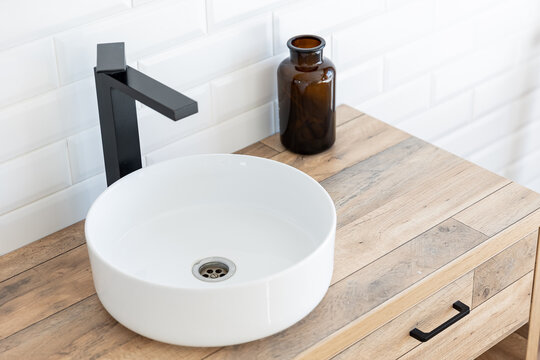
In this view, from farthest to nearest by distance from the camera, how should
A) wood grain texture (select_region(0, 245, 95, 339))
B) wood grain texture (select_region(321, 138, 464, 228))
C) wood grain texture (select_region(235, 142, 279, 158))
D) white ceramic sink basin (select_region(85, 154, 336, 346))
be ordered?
wood grain texture (select_region(235, 142, 279, 158)) < wood grain texture (select_region(321, 138, 464, 228)) < wood grain texture (select_region(0, 245, 95, 339)) < white ceramic sink basin (select_region(85, 154, 336, 346))

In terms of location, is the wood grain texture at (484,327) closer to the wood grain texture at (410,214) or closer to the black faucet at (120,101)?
the wood grain texture at (410,214)

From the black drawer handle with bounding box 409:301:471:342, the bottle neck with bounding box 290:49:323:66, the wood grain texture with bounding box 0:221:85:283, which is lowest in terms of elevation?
the black drawer handle with bounding box 409:301:471:342

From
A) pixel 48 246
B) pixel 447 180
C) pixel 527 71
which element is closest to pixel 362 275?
pixel 447 180

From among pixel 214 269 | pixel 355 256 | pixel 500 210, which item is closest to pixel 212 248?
pixel 214 269

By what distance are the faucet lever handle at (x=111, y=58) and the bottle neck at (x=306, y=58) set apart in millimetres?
333

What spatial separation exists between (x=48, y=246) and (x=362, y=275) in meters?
0.50

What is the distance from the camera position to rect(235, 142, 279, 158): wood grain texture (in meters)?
1.44

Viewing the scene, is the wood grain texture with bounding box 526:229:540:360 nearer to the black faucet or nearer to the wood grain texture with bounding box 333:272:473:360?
the wood grain texture with bounding box 333:272:473:360

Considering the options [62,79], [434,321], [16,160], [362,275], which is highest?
[62,79]

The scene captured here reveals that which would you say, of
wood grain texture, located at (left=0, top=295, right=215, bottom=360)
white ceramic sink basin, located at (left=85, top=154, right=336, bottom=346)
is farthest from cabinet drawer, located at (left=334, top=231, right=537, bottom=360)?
wood grain texture, located at (left=0, top=295, right=215, bottom=360)

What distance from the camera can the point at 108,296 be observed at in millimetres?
1013

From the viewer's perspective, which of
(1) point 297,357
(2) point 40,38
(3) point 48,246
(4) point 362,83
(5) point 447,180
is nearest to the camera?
(1) point 297,357

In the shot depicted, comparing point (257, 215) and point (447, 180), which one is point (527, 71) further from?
point (257, 215)

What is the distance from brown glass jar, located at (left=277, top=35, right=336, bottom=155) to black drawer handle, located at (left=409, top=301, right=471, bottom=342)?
0.39 metres
